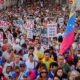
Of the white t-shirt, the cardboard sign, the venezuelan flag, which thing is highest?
the venezuelan flag

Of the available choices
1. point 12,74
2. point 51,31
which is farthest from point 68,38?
point 12,74

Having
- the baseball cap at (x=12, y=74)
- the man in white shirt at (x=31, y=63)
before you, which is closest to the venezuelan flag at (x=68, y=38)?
the man in white shirt at (x=31, y=63)

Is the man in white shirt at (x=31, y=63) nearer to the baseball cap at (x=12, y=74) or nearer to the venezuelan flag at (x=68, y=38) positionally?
the baseball cap at (x=12, y=74)

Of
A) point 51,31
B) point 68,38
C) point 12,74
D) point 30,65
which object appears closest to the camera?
point 12,74

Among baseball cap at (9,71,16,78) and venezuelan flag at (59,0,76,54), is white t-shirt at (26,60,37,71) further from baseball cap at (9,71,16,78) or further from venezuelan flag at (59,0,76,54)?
venezuelan flag at (59,0,76,54)

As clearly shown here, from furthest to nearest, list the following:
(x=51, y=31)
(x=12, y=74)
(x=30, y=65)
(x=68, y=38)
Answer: (x=51, y=31), (x=68, y=38), (x=30, y=65), (x=12, y=74)

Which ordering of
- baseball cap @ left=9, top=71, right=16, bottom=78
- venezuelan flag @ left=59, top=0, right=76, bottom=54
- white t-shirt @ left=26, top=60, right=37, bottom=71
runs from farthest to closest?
venezuelan flag @ left=59, top=0, right=76, bottom=54 < white t-shirt @ left=26, top=60, right=37, bottom=71 < baseball cap @ left=9, top=71, right=16, bottom=78

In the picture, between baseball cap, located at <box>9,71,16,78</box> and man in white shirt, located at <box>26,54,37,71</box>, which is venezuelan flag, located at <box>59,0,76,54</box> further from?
baseball cap, located at <box>9,71,16,78</box>

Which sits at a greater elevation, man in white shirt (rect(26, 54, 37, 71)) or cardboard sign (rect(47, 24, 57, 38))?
cardboard sign (rect(47, 24, 57, 38))

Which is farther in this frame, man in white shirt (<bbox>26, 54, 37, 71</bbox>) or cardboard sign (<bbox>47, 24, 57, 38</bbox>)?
cardboard sign (<bbox>47, 24, 57, 38</bbox>)

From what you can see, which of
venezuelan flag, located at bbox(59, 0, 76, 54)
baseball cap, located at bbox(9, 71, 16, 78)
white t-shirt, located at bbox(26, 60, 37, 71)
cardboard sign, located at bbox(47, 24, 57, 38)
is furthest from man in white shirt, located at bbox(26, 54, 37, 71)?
cardboard sign, located at bbox(47, 24, 57, 38)

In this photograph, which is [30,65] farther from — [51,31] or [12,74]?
[51,31]

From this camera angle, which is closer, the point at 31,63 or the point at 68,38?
the point at 31,63

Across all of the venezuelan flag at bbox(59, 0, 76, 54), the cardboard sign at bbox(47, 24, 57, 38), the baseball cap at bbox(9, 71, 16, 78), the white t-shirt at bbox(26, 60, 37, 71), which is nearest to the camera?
the baseball cap at bbox(9, 71, 16, 78)
